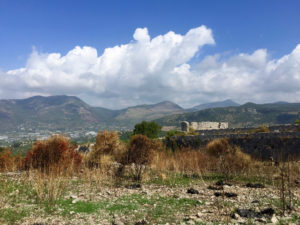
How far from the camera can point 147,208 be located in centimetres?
694

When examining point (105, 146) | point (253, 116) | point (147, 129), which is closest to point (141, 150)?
point (105, 146)

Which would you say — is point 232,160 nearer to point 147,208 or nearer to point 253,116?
point 147,208

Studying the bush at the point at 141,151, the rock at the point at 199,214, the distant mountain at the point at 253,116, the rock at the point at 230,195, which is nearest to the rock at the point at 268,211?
the rock at the point at 199,214

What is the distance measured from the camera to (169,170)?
48.6 ft

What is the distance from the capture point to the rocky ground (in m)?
5.82

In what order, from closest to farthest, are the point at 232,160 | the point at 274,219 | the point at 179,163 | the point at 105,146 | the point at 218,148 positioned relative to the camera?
1. the point at 274,219
2. the point at 179,163
3. the point at 232,160
4. the point at 218,148
5. the point at 105,146

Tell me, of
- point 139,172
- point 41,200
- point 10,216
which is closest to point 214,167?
point 139,172

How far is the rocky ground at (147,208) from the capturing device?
5824 mm

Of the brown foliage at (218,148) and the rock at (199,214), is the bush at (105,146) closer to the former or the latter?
the brown foliage at (218,148)

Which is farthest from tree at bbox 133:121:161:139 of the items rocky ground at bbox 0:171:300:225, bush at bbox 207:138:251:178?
rocky ground at bbox 0:171:300:225

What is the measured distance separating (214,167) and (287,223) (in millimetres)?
11100

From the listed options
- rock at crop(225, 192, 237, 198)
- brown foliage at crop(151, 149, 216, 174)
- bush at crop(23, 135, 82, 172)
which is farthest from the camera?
brown foliage at crop(151, 149, 216, 174)

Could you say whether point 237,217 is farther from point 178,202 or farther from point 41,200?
point 41,200

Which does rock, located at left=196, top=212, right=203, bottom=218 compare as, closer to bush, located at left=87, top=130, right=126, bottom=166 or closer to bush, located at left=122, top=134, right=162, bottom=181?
bush, located at left=122, top=134, right=162, bottom=181
